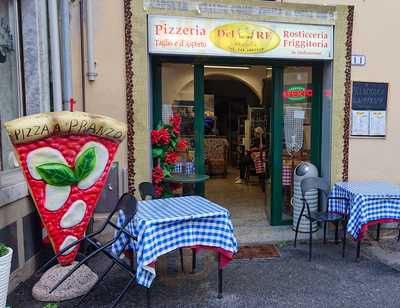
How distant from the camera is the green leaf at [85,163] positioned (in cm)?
306

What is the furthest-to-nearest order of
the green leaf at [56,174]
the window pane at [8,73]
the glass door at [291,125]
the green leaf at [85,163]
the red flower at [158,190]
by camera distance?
the glass door at [291,125]
the red flower at [158,190]
the window pane at [8,73]
the green leaf at [85,163]
the green leaf at [56,174]

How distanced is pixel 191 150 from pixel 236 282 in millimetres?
1973

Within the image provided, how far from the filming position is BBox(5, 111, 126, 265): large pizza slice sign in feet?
9.32

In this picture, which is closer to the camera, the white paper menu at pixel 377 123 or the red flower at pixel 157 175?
the red flower at pixel 157 175

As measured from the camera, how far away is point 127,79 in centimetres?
434

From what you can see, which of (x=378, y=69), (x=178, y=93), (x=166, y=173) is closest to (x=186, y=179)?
(x=166, y=173)

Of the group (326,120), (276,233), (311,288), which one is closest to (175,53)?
(326,120)

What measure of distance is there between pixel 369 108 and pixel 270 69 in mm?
1408

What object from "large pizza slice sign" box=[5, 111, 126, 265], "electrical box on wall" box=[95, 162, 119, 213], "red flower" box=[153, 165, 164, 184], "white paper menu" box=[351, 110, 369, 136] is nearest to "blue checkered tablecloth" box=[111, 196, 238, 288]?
"large pizza slice sign" box=[5, 111, 126, 265]

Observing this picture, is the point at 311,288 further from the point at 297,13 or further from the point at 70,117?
the point at 297,13

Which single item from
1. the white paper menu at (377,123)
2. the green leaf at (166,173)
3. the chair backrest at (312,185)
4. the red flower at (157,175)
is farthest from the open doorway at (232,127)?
the white paper menu at (377,123)

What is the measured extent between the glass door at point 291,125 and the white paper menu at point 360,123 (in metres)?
0.45

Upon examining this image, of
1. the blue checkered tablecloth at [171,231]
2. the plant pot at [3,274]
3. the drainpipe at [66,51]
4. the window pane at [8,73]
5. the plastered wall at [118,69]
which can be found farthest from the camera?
the plastered wall at [118,69]

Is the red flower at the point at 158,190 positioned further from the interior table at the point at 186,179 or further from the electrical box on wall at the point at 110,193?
the electrical box on wall at the point at 110,193
